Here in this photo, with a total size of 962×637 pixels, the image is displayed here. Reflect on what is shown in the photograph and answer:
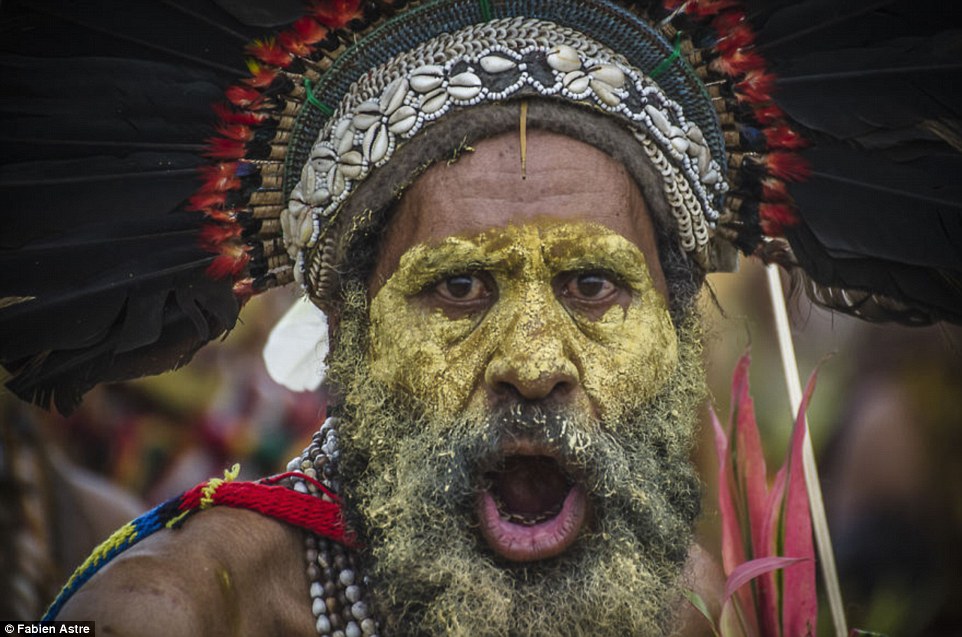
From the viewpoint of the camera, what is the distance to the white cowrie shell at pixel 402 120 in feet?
9.61


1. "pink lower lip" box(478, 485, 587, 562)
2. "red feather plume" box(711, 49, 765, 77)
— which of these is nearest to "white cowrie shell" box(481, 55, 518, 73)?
"red feather plume" box(711, 49, 765, 77)

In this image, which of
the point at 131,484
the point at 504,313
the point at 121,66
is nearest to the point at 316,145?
the point at 121,66

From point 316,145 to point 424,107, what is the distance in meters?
0.35

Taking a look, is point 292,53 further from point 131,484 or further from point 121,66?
point 131,484

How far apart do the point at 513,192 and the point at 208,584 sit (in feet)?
3.73

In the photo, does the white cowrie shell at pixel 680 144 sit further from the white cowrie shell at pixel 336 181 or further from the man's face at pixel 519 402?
the white cowrie shell at pixel 336 181

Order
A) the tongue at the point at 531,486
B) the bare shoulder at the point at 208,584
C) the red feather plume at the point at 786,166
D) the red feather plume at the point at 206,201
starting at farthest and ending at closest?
the red feather plume at the point at 786,166 → the red feather plume at the point at 206,201 → the tongue at the point at 531,486 → the bare shoulder at the point at 208,584

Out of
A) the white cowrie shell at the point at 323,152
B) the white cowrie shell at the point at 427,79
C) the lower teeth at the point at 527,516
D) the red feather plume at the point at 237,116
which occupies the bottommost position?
the lower teeth at the point at 527,516

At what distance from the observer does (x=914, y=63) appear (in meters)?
3.23

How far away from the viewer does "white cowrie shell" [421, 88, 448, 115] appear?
2.92 meters

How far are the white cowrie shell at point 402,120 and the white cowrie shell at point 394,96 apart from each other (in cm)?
2

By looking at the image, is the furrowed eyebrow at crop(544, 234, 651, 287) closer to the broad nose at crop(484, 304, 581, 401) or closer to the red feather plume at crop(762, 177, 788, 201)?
the broad nose at crop(484, 304, 581, 401)

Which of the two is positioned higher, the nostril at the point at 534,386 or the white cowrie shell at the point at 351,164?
the white cowrie shell at the point at 351,164

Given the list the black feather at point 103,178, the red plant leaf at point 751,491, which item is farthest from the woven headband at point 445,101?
the red plant leaf at point 751,491
